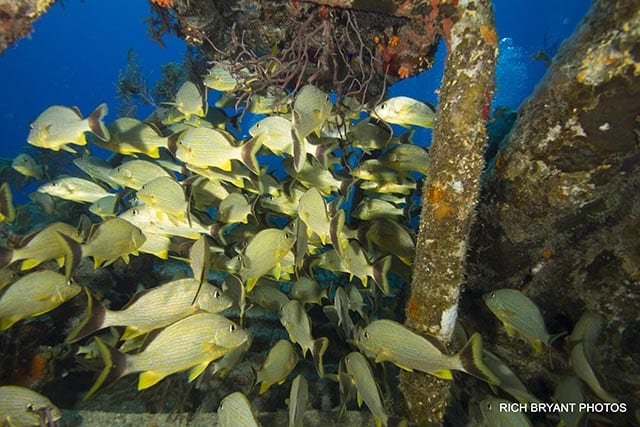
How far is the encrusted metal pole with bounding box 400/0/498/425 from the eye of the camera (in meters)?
2.51

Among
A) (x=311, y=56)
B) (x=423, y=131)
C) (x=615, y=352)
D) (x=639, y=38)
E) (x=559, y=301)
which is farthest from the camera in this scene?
(x=423, y=131)

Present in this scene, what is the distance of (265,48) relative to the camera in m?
4.52

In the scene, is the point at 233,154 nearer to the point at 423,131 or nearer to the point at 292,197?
the point at 292,197

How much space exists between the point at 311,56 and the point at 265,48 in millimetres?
668

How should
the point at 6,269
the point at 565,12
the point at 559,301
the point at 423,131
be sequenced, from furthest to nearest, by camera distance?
1. the point at 423,131
2. the point at 565,12
3. the point at 559,301
4. the point at 6,269

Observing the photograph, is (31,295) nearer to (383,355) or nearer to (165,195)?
(165,195)

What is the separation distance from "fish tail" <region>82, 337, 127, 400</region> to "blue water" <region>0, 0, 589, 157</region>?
58.0 metres

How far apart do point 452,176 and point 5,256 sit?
371cm

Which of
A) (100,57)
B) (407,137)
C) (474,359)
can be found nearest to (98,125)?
(407,137)

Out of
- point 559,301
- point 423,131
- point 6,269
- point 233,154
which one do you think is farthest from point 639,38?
point 423,131

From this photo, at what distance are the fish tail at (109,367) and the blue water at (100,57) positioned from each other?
58.0 m

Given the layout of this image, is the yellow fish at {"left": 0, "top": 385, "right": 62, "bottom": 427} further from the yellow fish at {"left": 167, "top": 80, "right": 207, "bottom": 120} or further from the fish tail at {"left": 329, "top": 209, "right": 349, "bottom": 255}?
the yellow fish at {"left": 167, "top": 80, "right": 207, "bottom": 120}

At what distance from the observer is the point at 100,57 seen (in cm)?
11194

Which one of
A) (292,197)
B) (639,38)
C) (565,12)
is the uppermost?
(565,12)
